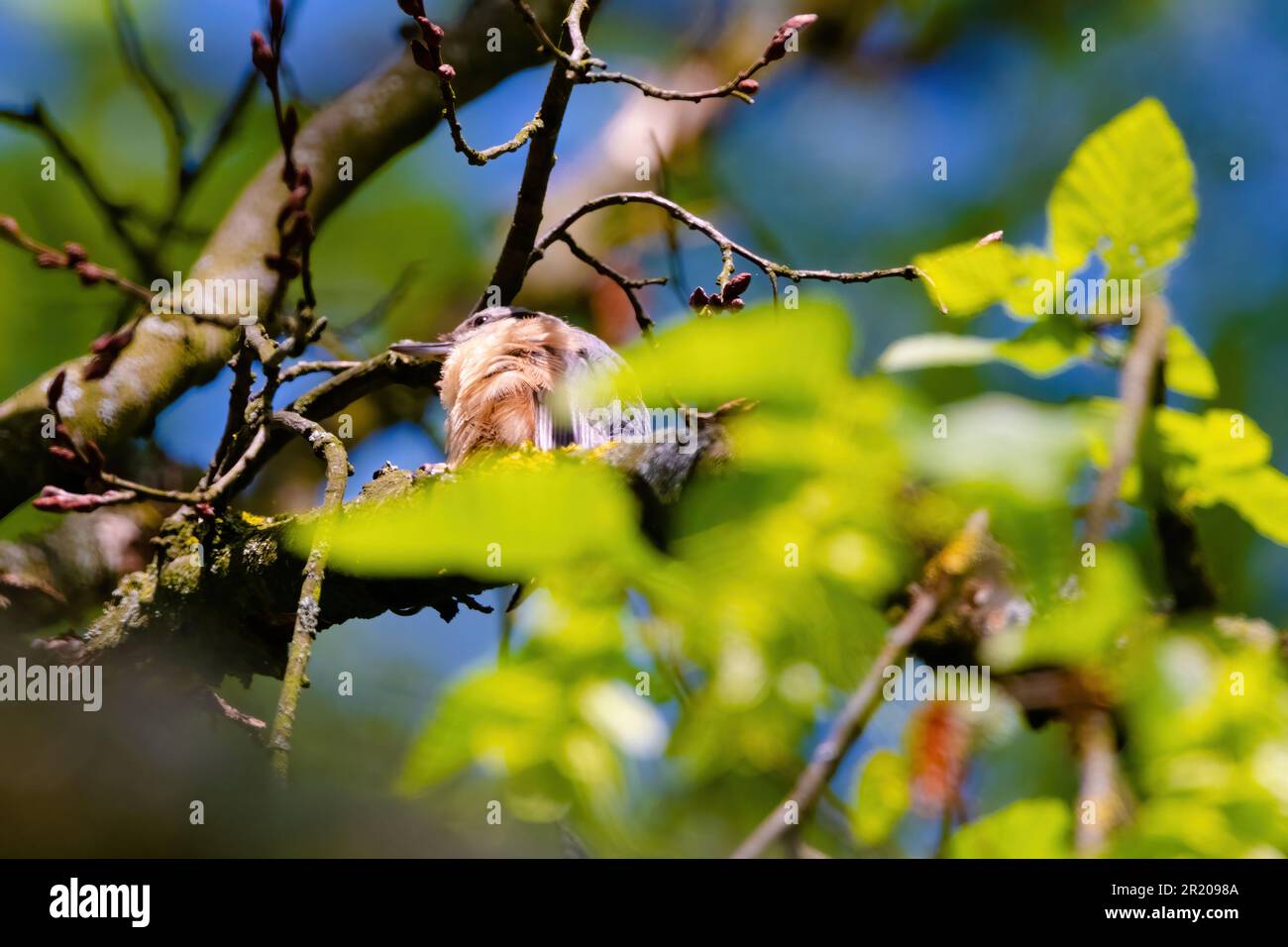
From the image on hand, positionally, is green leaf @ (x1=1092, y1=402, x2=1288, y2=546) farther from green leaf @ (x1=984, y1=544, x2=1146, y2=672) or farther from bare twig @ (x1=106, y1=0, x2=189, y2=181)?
bare twig @ (x1=106, y1=0, x2=189, y2=181)

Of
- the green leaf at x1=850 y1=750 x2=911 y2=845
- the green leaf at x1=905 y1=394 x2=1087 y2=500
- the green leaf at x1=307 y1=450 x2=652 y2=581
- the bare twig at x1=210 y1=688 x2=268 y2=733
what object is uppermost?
the green leaf at x1=905 y1=394 x2=1087 y2=500

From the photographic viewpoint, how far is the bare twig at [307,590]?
1.32 metres

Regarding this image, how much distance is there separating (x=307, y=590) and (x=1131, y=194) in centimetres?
116

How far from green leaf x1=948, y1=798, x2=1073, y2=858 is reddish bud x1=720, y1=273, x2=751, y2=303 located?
1051 mm

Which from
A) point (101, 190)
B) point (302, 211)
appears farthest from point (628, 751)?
point (101, 190)

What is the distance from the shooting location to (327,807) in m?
3.57

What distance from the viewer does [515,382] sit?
2.87 meters

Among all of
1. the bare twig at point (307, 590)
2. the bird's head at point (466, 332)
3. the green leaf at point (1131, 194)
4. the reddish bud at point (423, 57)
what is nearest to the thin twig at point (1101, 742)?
the green leaf at point (1131, 194)

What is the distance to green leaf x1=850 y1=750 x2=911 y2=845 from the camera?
45.6 inches

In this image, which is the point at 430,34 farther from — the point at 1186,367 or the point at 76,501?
the point at 1186,367

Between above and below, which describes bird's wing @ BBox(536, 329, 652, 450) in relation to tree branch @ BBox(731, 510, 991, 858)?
above

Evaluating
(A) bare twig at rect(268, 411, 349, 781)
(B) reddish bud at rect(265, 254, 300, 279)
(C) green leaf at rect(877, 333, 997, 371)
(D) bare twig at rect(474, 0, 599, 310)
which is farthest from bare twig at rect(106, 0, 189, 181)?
(C) green leaf at rect(877, 333, 997, 371)

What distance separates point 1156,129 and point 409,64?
2.76 metres
